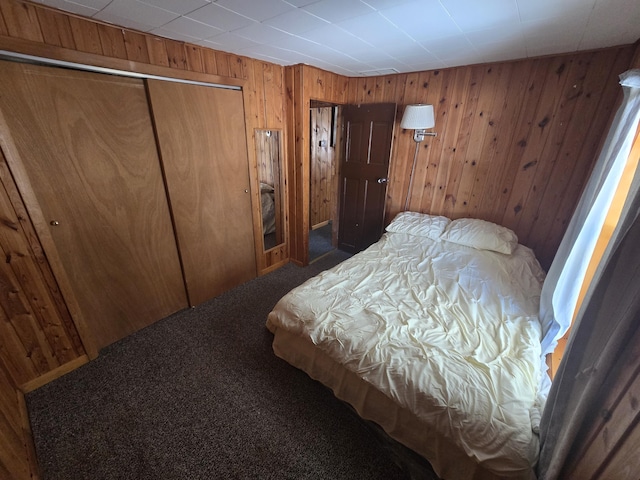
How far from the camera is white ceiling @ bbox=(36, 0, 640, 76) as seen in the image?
129 cm

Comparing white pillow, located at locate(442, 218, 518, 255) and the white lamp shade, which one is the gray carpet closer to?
white pillow, located at locate(442, 218, 518, 255)

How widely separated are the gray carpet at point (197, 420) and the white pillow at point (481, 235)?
180 cm

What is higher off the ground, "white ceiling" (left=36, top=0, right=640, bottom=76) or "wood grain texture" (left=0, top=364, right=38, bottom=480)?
"white ceiling" (left=36, top=0, right=640, bottom=76)

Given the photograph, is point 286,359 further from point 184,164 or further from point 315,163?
point 315,163

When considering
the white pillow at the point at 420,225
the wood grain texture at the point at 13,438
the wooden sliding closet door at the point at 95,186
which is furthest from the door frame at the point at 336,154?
the wood grain texture at the point at 13,438

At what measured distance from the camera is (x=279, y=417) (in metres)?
1.50

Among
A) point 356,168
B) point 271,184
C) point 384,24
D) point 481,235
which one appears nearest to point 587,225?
point 481,235

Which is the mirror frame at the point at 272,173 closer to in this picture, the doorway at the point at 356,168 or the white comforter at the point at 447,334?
the doorway at the point at 356,168

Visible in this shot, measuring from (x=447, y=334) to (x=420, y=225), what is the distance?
4.81 feet

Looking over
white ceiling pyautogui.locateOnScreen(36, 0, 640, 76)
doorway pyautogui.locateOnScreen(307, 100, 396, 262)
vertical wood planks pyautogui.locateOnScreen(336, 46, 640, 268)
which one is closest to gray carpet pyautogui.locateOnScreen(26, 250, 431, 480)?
doorway pyautogui.locateOnScreen(307, 100, 396, 262)

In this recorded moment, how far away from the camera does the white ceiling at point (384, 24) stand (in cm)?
129

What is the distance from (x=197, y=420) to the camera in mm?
1485

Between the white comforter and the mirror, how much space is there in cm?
131

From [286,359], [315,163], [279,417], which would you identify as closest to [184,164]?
[286,359]
